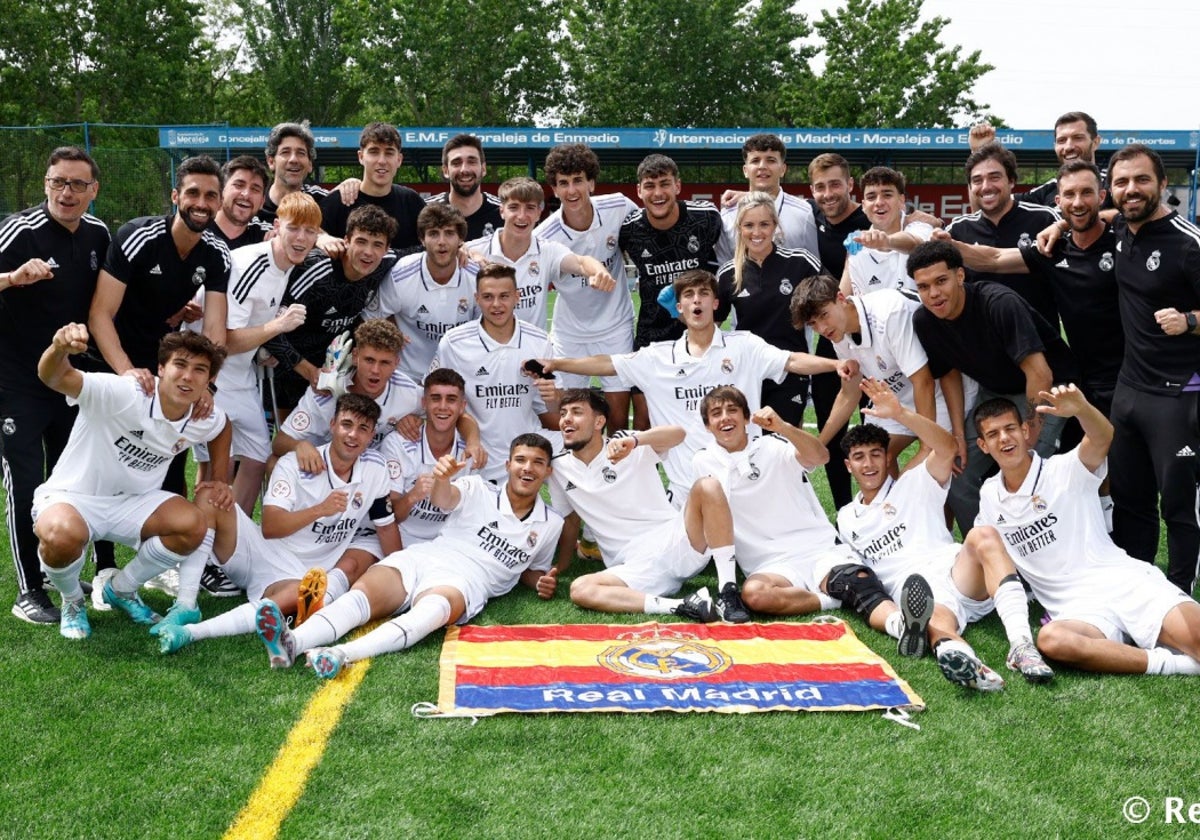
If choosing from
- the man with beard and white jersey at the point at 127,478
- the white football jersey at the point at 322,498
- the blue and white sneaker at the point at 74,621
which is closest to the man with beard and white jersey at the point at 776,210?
the white football jersey at the point at 322,498

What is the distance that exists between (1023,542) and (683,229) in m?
2.92

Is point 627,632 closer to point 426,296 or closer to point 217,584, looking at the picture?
point 217,584

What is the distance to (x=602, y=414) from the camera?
5.46 metres

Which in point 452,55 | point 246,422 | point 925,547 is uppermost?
point 452,55

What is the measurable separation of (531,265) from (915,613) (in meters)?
3.18

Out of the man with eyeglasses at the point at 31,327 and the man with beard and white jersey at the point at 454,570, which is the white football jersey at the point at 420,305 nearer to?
the man with beard and white jersey at the point at 454,570

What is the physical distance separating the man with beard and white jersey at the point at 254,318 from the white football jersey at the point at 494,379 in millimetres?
946

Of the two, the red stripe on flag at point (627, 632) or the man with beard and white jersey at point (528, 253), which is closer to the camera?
the red stripe on flag at point (627, 632)

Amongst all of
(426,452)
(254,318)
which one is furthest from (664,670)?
(254,318)

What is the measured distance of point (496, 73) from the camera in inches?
1602

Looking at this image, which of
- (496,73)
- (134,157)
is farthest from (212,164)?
(496,73)

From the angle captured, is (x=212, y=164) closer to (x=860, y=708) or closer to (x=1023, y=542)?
(x=860, y=708)

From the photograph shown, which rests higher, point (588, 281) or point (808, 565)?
point (588, 281)

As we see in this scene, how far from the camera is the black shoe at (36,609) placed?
4.69m
